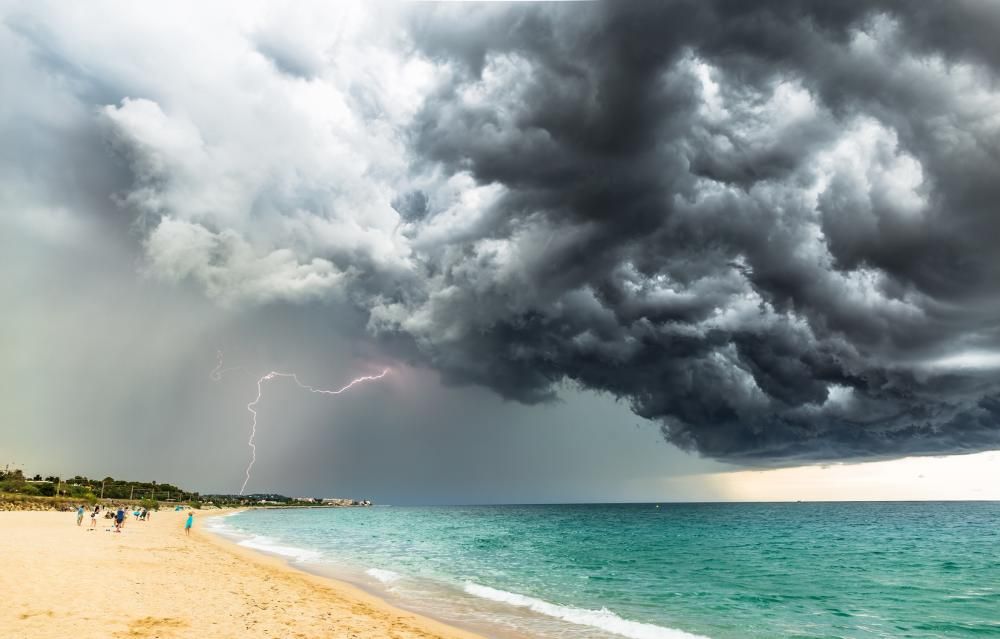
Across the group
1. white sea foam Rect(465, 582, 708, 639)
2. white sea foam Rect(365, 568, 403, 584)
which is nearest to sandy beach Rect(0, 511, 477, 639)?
white sea foam Rect(365, 568, 403, 584)

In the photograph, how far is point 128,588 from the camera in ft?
62.3

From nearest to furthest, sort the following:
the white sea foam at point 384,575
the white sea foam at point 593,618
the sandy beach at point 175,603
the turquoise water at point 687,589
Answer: the sandy beach at point 175,603 < the white sea foam at point 593,618 < the turquoise water at point 687,589 < the white sea foam at point 384,575

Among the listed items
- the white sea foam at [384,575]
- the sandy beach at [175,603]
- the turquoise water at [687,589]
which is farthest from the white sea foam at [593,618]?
the white sea foam at [384,575]

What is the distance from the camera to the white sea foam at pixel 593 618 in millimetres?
18938

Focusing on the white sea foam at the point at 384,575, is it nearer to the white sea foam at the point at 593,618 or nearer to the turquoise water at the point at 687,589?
the turquoise water at the point at 687,589

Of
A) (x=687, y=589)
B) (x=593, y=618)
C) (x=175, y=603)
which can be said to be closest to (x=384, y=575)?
(x=593, y=618)

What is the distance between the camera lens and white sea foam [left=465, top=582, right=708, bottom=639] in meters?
18.9

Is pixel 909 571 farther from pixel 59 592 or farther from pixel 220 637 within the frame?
pixel 59 592

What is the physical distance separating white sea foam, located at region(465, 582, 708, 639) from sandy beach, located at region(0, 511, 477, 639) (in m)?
5.29

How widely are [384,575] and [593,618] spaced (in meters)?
15.7

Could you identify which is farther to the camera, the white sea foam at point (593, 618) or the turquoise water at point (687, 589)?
the turquoise water at point (687, 589)

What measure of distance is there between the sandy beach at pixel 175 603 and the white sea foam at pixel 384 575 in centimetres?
325

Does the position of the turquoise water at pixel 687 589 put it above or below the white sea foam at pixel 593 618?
below

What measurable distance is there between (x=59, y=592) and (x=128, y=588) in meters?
2.27
